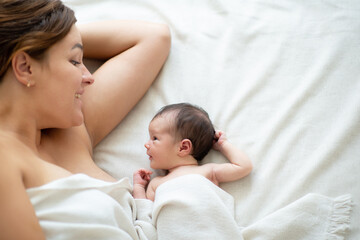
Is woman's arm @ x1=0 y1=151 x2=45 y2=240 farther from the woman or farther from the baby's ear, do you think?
the baby's ear

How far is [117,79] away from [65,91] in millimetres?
294

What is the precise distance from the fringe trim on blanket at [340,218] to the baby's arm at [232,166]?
28cm

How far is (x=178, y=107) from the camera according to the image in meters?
1.48

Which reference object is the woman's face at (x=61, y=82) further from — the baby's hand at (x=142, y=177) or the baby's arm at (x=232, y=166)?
the baby's arm at (x=232, y=166)

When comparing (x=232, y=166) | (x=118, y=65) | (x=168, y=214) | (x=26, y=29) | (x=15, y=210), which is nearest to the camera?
(x=15, y=210)

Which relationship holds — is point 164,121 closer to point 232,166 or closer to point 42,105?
point 232,166

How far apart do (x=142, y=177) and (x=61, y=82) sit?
0.44m

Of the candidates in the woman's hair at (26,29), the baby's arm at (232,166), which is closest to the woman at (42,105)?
the woman's hair at (26,29)

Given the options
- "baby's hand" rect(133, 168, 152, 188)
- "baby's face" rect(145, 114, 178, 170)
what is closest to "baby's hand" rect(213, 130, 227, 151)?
"baby's face" rect(145, 114, 178, 170)

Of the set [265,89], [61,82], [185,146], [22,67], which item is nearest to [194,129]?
[185,146]

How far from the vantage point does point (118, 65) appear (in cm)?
150

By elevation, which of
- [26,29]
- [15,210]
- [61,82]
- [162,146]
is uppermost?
[26,29]

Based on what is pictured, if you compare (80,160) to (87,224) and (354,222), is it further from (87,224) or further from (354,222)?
(354,222)

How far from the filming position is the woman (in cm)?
98
